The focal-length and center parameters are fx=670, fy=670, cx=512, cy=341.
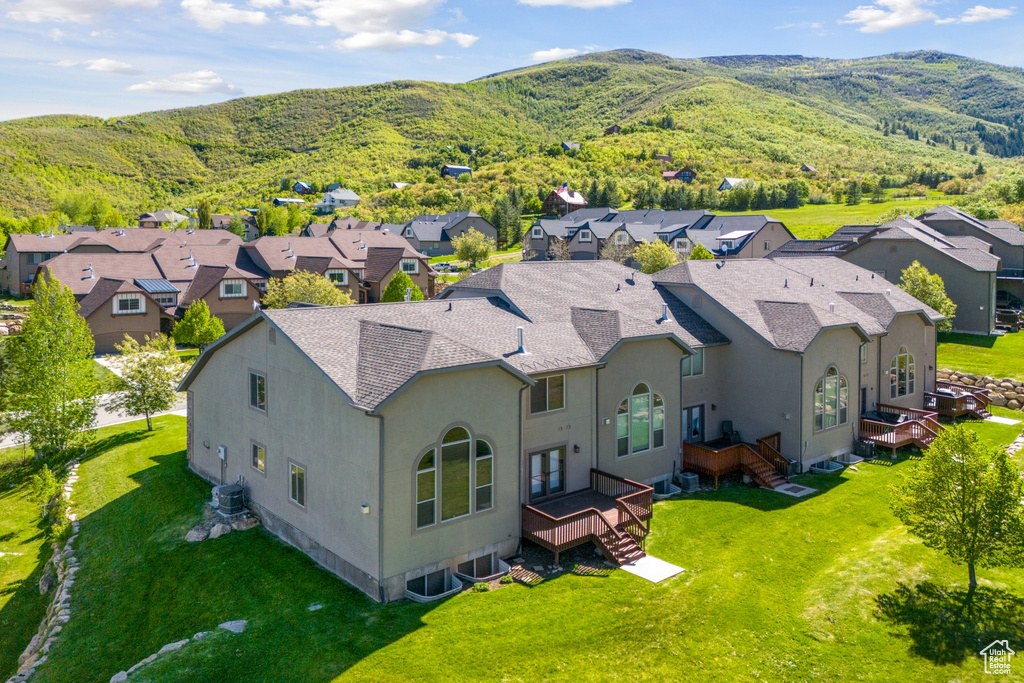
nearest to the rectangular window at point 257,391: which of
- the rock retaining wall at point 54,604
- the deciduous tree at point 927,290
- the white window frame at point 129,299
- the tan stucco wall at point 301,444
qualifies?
the tan stucco wall at point 301,444

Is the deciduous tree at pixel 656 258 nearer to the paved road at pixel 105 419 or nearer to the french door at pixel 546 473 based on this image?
the paved road at pixel 105 419

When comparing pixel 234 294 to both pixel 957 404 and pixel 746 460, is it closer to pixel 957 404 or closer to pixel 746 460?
pixel 746 460

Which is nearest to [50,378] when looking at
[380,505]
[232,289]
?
[380,505]

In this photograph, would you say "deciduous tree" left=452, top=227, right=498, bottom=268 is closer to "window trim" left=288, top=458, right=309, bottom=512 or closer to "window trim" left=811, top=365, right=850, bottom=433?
"window trim" left=811, top=365, right=850, bottom=433

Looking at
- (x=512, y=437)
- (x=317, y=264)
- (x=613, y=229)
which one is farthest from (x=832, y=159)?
(x=512, y=437)

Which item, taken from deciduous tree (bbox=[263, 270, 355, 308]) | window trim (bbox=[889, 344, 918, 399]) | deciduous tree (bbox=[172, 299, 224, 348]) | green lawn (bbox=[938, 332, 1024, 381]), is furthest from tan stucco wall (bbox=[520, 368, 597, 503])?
deciduous tree (bbox=[172, 299, 224, 348])

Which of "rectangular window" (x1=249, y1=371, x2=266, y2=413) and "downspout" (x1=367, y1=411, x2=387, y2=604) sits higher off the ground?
"rectangular window" (x1=249, y1=371, x2=266, y2=413)
